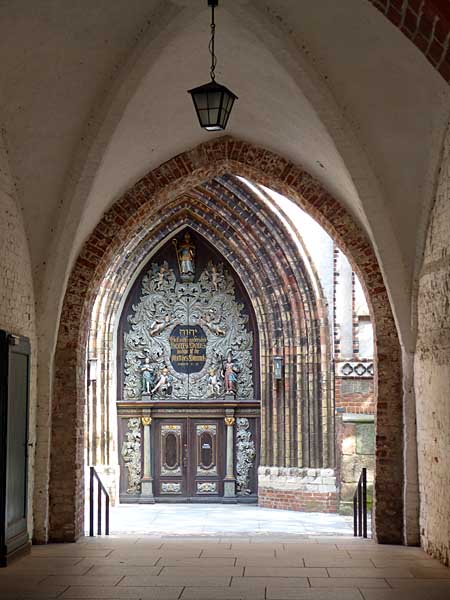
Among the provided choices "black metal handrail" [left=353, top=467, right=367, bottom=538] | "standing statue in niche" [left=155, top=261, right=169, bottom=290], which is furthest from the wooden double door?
"black metal handrail" [left=353, top=467, right=367, bottom=538]

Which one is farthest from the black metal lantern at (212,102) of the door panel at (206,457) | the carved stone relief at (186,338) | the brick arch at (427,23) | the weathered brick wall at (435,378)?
the door panel at (206,457)

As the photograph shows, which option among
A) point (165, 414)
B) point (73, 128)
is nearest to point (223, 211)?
point (165, 414)

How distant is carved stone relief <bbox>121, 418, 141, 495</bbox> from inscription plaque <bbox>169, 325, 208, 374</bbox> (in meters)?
1.36

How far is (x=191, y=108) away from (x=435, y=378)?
3623 mm

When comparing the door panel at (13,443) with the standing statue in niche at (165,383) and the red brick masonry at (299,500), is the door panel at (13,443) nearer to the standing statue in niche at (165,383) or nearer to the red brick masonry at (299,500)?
the red brick masonry at (299,500)

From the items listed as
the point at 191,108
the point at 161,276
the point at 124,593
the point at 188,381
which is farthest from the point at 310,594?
the point at 161,276

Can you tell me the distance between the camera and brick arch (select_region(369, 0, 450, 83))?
18.1ft

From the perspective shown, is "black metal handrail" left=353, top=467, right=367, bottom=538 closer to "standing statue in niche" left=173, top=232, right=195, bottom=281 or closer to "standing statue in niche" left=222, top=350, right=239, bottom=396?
"standing statue in niche" left=222, top=350, right=239, bottom=396

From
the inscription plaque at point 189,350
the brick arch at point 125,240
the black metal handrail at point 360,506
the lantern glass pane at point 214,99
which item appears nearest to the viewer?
the lantern glass pane at point 214,99

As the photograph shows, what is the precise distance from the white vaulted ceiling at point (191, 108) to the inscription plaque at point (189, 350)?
260 inches

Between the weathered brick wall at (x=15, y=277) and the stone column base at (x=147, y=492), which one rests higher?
the weathered brick wall at (x=15, y=277)

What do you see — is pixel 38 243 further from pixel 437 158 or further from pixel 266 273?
pixel 266 273

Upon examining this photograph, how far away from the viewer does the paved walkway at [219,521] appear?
13.0 metres

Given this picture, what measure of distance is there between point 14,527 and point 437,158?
4.78 meters
